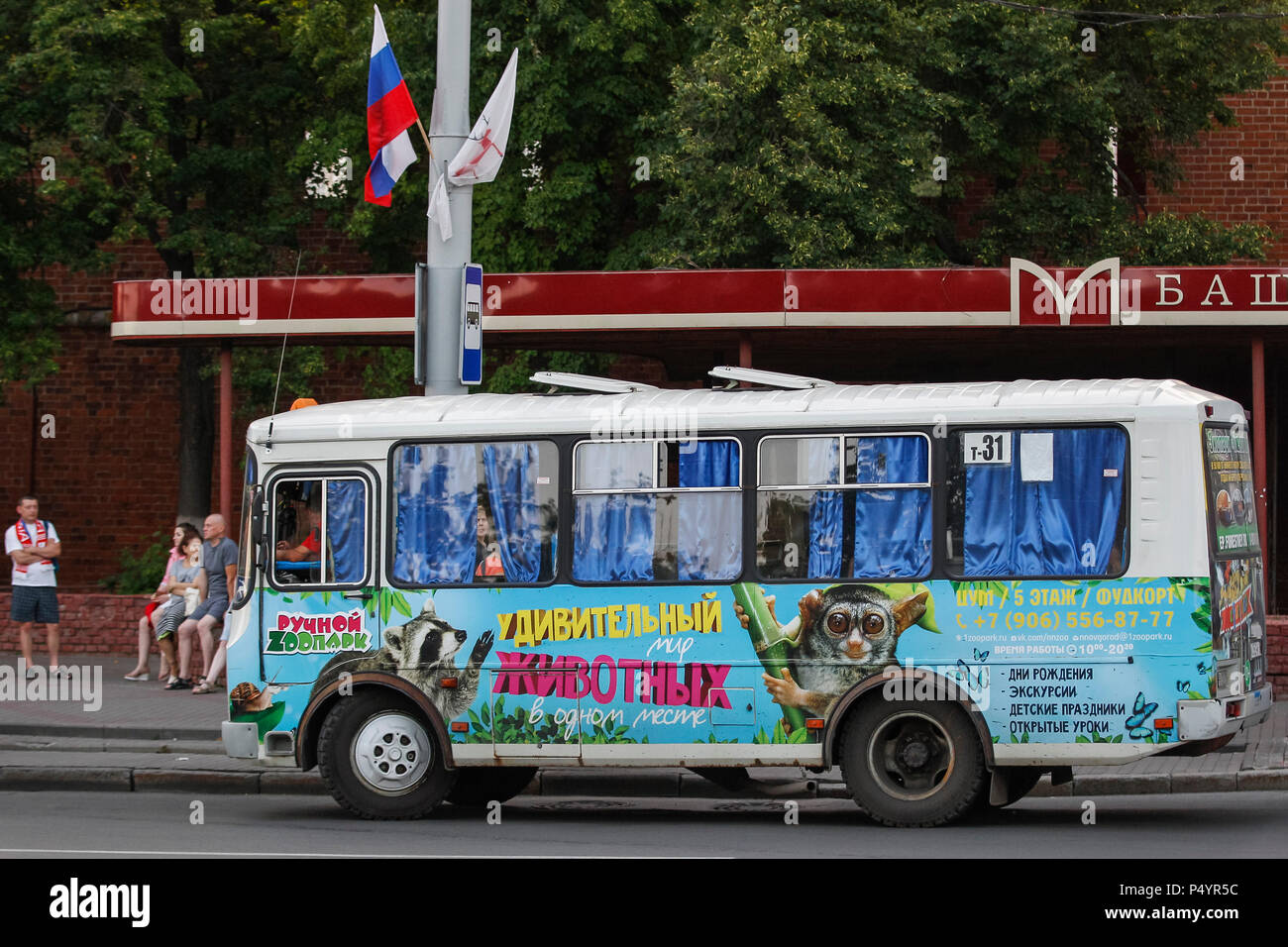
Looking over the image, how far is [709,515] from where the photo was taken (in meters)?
10.9

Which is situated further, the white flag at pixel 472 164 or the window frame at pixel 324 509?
the white flag at pixel 472 164

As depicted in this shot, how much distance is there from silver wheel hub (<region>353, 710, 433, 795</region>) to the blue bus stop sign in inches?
142

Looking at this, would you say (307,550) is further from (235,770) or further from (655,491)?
(235,770)

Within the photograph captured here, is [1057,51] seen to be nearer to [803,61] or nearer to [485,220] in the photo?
[803,61]

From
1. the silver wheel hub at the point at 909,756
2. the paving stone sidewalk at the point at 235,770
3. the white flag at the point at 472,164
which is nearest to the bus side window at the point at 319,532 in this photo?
the paving stone sidewalk at the point at 235,770

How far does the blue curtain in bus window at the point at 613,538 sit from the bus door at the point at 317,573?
4.53 ft

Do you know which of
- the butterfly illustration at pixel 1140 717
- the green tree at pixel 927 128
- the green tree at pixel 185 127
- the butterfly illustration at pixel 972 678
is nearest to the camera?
the butterfly illustration at pixel 1140 717

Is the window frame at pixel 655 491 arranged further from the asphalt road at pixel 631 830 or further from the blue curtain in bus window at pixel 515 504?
the asphalt road at pixel 631 830

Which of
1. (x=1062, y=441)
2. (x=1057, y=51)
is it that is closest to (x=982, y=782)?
(x=1062, y=441)

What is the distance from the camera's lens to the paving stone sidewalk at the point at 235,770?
40.1 ft

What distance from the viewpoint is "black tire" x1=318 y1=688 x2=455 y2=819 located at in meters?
11.4

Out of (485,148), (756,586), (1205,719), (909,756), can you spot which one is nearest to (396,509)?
(756,586)

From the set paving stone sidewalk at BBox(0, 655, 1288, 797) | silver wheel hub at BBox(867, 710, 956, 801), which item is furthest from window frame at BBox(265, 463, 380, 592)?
silver wheel hub at BBox(867, 710, 956, 801)

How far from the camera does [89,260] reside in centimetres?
2403
